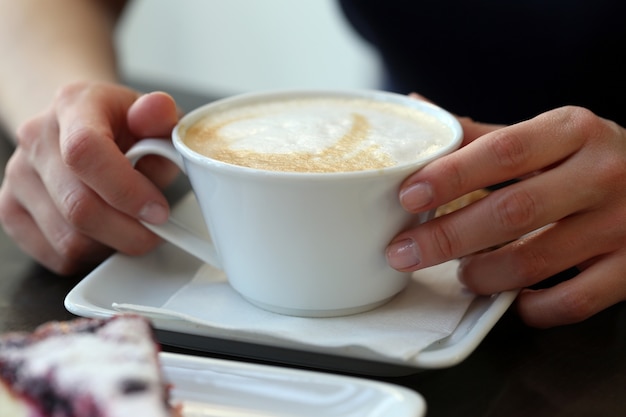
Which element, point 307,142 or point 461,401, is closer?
point 461,401

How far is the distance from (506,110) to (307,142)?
0.75 metres

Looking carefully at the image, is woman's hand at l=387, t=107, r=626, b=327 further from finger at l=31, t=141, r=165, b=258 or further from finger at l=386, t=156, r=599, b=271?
finger at l=31, t=141, r=165, b=258

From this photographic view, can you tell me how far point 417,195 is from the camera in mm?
629

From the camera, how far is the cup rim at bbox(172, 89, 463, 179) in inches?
24.1

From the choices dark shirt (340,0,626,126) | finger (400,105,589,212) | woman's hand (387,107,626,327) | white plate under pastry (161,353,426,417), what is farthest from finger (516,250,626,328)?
A: dark shirt (340,0,626,126)

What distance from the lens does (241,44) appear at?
116 inches

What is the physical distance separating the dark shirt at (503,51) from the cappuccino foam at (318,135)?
0.55 meters

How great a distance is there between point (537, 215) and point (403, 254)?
120 mm

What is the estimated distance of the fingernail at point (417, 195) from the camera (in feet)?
2.06

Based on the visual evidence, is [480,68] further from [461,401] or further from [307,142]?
[461,401]

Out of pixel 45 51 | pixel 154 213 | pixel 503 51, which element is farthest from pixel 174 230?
pixel 503 51

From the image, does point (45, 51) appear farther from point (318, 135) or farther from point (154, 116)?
point (318, 135)

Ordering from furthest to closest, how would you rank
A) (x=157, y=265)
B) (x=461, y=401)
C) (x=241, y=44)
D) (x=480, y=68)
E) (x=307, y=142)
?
1. (x=241, y=44)
2. (x=480, y=68)
3. (x=157, y=265)
4. (x=307, y=142)
5. (x=461, y=401)

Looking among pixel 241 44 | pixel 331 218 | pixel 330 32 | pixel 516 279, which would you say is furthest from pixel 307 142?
pixel 241 44
